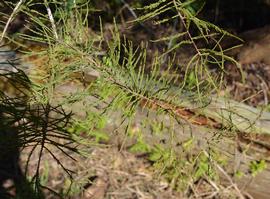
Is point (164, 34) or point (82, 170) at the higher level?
point (164, 34)

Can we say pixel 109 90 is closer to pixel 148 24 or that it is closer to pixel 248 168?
pixel 248 168

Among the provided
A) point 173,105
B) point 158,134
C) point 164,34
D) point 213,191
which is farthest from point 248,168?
point 173,105

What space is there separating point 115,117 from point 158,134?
0.91ft

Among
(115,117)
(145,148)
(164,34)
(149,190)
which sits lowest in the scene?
(149,190)

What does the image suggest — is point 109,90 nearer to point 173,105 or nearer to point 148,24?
point 173,105

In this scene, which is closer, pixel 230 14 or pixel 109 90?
pixel 109 90

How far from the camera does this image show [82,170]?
3.07 m

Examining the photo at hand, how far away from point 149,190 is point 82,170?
1.42ft

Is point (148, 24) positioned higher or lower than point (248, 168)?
higher

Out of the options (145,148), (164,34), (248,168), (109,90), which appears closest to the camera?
(109,90)

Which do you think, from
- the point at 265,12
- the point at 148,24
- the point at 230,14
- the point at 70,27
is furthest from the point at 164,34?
the point at 70,27

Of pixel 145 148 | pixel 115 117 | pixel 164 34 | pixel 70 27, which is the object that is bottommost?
pixel 145 148

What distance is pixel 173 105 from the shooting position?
1.44 m

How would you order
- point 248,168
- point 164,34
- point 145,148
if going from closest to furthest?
point 248,168
point 145,148
point 164,34
